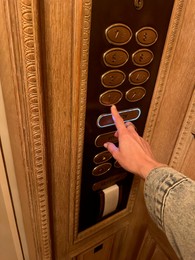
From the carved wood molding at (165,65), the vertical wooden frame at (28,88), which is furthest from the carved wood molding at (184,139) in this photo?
the vertical wooden frame at (28,88)

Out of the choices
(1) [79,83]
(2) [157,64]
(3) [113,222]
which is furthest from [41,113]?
(3) [113,222]

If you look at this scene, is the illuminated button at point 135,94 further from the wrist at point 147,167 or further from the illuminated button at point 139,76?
the wrist at point 147,167

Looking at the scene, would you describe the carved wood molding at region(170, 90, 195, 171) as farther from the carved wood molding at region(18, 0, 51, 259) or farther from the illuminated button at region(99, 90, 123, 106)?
the carved wood molding at region(18, 0, 51, 259)

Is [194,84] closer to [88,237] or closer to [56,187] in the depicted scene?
[56,187]

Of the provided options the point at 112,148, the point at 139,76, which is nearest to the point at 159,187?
the point at 112,148

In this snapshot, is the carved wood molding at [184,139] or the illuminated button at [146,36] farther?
the carved wood molding at [184,139]

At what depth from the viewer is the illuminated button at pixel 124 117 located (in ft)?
1.56

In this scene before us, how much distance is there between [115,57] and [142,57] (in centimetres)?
8

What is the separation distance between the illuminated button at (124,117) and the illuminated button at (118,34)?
0.16 metres

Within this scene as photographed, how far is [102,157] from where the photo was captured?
54 centimetres

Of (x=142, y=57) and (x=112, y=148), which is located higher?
(x=142, y=57)

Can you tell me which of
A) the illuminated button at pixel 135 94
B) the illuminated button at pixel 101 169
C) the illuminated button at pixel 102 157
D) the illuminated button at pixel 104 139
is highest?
the illuminated button at pixel 135 94

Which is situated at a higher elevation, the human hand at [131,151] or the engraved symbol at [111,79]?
the engraved symbol at [111,79]

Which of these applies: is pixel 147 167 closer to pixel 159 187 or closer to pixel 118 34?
Answer: pixel 159 187
